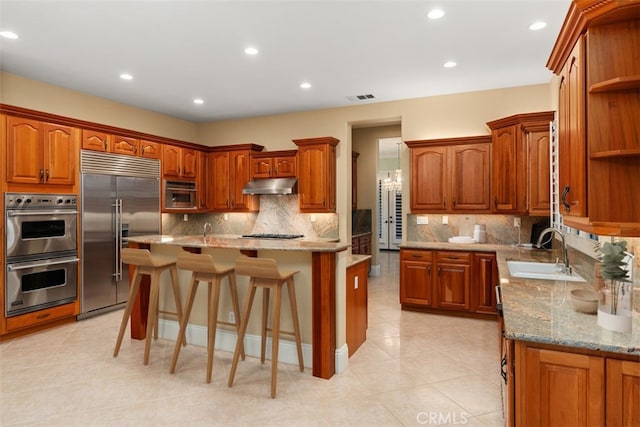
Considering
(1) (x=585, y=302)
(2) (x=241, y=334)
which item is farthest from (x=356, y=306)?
(1) (x=585, y=302)

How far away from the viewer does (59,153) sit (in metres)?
4.17

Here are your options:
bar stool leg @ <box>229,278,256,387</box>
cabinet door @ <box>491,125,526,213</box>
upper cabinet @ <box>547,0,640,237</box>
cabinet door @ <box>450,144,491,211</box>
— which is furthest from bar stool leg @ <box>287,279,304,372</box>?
cabinet door @ <box>491,125,526,213</box>

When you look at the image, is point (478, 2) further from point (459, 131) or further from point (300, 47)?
point (459, 131)

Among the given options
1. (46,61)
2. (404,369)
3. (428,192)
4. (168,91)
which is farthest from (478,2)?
(46,61)

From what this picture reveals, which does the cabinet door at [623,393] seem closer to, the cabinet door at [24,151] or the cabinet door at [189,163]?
the cabinet door at [24,151]

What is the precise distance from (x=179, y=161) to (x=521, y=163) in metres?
4.95

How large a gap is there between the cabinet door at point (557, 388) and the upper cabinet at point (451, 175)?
11.3 feet

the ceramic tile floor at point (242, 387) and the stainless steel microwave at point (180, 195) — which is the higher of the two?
the stainless steel microwave at point (180, 195)

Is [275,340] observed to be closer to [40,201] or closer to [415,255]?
[415,255]

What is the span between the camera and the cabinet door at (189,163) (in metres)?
5.91

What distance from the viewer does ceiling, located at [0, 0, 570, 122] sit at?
115 inches

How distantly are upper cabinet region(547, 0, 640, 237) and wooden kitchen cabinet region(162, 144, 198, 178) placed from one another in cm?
526

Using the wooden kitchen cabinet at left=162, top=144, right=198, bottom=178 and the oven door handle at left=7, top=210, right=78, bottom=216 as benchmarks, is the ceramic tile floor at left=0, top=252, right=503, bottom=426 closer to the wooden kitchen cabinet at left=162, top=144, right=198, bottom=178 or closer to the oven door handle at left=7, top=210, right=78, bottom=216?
the oven door handle at left=7, top=210, right=78, bottom=216

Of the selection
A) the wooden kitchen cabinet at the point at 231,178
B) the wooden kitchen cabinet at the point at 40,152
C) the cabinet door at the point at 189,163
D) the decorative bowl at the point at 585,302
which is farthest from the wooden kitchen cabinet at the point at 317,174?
the decorative bowl at the point at 585,302
